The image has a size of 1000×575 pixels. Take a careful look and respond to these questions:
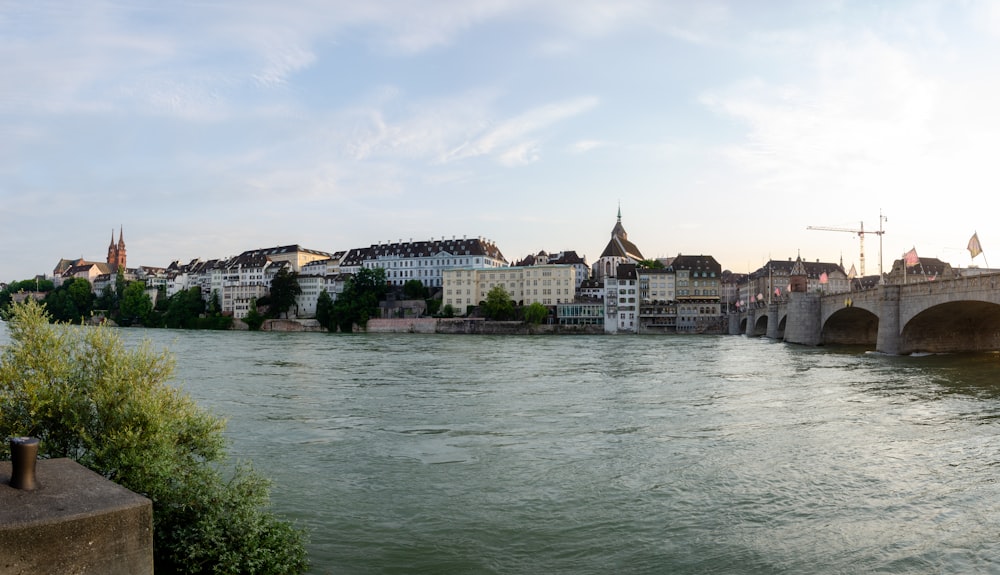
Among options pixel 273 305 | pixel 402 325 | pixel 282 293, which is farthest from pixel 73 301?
pixel 402 325

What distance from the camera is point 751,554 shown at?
9.18 metres

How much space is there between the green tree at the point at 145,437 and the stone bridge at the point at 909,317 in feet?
114

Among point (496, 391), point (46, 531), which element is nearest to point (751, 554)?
point (46, 531)

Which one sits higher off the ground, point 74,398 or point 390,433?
point 74,398

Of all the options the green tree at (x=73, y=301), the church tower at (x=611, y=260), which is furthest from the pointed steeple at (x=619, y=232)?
the green tree at (x=73, y=301)

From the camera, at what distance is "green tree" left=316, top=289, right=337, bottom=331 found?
116 m

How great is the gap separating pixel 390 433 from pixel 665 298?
11031cm

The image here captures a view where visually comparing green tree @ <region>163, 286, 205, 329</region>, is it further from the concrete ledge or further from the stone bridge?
the concrete ledge

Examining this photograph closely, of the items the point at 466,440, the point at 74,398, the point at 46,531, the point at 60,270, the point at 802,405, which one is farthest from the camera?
the point at 60,270

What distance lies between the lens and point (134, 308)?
137750 mm

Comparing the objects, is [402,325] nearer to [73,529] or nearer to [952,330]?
[952,330]

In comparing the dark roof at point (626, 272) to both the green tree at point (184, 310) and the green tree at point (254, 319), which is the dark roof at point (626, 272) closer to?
the green tree at point (254, 319)

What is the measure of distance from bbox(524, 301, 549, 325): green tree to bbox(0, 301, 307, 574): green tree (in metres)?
96.5

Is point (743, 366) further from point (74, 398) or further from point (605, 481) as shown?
point (74, 398)
